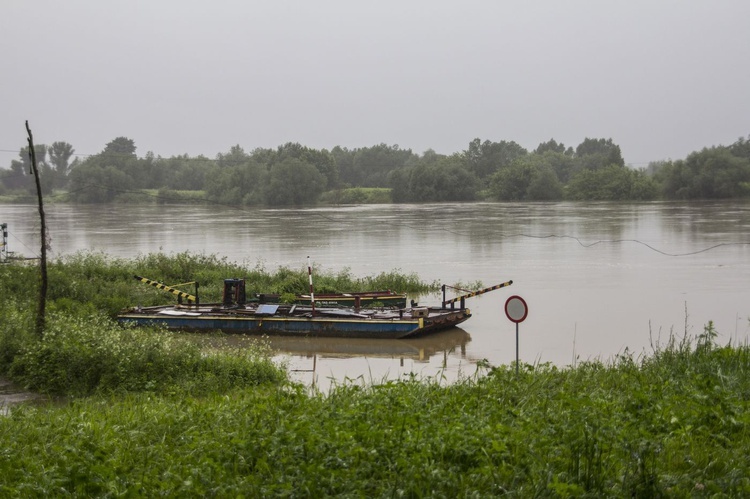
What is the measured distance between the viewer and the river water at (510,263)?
1535 cm

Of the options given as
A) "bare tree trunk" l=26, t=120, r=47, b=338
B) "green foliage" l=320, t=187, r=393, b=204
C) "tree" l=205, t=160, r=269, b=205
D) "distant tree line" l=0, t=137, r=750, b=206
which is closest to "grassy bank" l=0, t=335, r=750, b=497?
"bare tree trunk" l=26, t=120, r=47, b=338

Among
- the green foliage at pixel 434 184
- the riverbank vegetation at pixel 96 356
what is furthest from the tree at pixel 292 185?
the riverbank vegetation at pixel 96 356

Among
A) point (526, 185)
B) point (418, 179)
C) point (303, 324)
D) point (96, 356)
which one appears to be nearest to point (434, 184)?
point (418, 179)

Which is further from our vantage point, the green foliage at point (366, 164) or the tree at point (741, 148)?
the green foliage at point (366, 164)

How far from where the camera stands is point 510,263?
28.5 metres

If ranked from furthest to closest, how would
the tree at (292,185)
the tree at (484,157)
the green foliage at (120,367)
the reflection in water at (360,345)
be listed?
the tree at (484,157), the tree at (292,185), the reflection in water at (360,345), the green foliage at (120,367)

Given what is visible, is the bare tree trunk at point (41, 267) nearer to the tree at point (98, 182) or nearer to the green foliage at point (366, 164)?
the tree at point (98, 182)

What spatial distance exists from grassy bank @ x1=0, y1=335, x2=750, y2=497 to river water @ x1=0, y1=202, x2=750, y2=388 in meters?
1.27

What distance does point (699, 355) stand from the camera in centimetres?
988

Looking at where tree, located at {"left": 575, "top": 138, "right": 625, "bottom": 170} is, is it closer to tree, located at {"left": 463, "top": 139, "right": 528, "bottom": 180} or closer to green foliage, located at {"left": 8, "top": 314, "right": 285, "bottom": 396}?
tree, located at {"left": 463, "top": 139, "right": 528, "bottom": 180}

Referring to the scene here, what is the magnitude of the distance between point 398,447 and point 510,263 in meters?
23.1

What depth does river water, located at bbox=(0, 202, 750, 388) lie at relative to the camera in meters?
15.4

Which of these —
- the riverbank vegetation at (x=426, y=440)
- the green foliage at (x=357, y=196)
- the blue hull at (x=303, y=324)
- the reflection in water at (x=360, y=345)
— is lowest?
the reflection in water at (x=360, y=345)

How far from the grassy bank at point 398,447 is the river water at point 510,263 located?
1.27 metres
